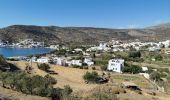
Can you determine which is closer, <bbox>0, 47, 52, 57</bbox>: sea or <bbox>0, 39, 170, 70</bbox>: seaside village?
<bbox>0, 39, 170, 70</bbox>: seaside village

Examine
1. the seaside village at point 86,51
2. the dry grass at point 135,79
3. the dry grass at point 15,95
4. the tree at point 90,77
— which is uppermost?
the dry grass at point 15,95

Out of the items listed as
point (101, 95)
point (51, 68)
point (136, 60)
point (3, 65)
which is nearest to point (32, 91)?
point (101, 95)

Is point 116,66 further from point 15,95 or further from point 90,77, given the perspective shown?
point 15,95

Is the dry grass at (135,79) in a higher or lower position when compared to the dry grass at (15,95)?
lower

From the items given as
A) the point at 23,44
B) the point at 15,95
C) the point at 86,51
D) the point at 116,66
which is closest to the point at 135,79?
the point at 116,66

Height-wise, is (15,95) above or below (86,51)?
above

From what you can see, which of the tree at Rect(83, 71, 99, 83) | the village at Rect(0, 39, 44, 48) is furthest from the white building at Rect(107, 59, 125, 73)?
the village at Rect(0, 39, 44, 48)

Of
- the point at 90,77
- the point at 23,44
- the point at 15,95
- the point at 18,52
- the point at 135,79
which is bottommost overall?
the point at 18,52

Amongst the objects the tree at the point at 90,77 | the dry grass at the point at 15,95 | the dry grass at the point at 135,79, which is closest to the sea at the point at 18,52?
the dry grass at the point at 135,79

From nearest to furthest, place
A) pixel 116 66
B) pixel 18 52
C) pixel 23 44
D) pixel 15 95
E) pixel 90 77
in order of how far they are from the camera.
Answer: pixel 15 95
pixel 90 77
pixel 116 66
pixel 18 52
pixel 23 44

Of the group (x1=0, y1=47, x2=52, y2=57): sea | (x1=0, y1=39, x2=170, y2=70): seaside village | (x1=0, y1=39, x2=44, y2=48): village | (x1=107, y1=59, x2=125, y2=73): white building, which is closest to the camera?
(x1=107, y1=59, x2=125, y2=73): white building

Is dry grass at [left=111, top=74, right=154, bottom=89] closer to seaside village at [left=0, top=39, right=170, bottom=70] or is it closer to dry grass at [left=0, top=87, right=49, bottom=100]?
seaside village at [left=0, top=39, right=170, bottom=70]

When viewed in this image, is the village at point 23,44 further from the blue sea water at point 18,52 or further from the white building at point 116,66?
the white building at point 116,66
